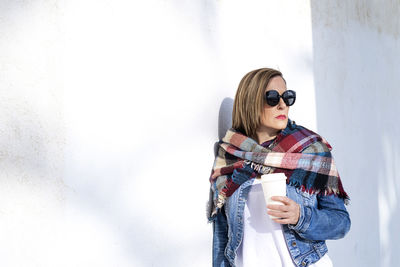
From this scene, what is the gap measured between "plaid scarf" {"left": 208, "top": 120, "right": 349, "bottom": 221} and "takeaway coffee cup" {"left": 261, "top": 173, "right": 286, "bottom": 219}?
21cm

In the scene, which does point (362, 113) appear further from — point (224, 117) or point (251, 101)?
point (251, 101)

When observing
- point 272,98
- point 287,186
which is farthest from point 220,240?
point 272,98

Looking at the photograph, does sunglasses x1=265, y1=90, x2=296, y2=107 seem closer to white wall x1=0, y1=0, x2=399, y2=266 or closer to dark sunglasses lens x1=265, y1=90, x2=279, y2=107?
dark sunglasses lens x1=265, y1=90, x2=279, y2=107

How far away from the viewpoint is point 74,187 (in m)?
1.64

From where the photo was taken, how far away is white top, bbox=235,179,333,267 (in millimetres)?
1943

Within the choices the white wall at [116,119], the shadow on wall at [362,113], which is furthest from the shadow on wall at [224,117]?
the shadow on wall at [362,113]

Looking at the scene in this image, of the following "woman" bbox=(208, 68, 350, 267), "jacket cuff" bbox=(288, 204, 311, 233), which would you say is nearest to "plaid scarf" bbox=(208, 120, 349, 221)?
"woman" bbox=(208, 68, 350, 267)

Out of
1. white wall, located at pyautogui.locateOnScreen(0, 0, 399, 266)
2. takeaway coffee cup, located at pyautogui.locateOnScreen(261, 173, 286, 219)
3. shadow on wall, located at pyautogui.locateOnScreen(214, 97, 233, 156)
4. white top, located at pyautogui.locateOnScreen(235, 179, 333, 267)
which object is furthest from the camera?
shadow on wall, located at pyautogui.locateOnScreen(214, 97, 233, 156)

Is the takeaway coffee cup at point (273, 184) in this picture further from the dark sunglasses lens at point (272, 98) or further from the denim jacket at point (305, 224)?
the dark sunglasses lens at point (272, 98)

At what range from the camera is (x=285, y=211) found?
5.84ft

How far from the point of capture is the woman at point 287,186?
192cm

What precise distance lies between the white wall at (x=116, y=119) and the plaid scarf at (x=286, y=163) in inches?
5.9

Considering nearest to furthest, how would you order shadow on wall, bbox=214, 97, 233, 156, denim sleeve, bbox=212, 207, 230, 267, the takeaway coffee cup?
1. the takeaway coffee cup
2. denim sleeve, bbox=212, 207, 230, 267
3. shadow on wall, bbox=214, 97, 233, 156

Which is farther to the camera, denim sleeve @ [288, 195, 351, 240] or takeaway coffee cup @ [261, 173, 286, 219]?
denim sleeve @ [288, 195, 351, 240]
